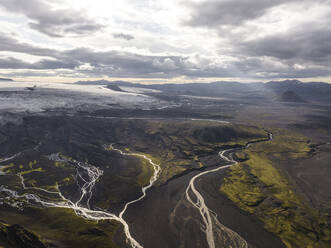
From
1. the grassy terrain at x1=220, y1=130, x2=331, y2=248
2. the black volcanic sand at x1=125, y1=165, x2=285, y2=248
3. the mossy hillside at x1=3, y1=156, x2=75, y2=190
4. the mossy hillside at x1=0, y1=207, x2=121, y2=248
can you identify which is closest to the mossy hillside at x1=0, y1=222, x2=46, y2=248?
the mossy hillside at x1=0, y1=207, x2=121, y2=248

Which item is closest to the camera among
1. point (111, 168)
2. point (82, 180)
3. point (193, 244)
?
point (193, 244)

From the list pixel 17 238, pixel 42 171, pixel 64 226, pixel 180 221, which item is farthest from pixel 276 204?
pixel 42 171

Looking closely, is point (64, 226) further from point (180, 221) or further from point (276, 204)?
point (276, 204)

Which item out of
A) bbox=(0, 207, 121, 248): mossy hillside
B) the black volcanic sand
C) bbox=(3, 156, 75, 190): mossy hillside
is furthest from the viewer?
bbox=(3, 156, 75, 190): mossy hillside

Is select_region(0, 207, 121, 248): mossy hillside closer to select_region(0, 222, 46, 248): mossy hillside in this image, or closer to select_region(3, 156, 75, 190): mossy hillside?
select_region(0, 222, 46, 248): mossy hillside

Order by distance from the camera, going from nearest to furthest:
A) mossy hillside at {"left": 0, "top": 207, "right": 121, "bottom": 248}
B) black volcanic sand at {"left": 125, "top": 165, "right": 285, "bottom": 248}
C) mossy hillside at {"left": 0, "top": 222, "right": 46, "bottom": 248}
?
mossy hillside at {"left": 0, "top": 222, "right": 46, "bottom": 248} < mossy hillside at {"left": 0, "top": 207, "right": 121, "bottom": 248} < black volcanic sand at {"left": 125, "top": 165, "right": 285, "bottom": 248}

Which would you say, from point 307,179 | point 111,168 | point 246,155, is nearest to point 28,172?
point 111,168

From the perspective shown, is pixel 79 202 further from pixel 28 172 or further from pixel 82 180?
pixel 28 172
